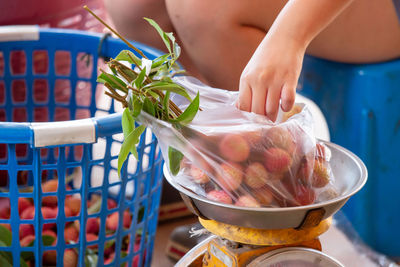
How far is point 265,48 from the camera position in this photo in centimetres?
71

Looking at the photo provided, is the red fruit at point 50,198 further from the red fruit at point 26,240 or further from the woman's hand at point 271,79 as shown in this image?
the woman's hand at point 271,79

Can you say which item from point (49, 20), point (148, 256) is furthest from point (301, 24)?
point (49, 20)

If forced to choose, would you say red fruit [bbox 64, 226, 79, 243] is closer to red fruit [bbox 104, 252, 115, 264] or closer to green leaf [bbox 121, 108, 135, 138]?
red fruit [bbox 104, 252, 115, 264]

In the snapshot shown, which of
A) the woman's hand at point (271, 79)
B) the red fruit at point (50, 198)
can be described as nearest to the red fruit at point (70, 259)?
the red fruit at point (50, 198)

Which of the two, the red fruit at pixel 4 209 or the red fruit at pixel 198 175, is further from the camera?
the red fruit at pixel 4 209

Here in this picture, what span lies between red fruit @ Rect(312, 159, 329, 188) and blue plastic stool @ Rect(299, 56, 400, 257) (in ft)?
1.02

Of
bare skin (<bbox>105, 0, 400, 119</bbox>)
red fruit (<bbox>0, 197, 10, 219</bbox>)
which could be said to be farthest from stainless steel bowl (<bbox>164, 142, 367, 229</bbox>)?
red fruit (<bbox>0, 197, 10, 219</bbox>)

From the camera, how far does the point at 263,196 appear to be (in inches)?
26.0

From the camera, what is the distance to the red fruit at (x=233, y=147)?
0.65 m

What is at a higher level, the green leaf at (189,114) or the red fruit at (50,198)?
the green leaf at (189,114)

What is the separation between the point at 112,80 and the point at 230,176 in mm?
182

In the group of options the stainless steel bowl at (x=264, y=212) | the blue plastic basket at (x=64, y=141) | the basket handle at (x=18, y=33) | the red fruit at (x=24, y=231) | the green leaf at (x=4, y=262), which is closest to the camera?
the stainless steel bowl at (x=264, y=212)

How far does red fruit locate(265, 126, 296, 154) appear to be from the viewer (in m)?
0.67

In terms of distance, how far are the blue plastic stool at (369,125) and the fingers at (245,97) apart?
35 centimetres
